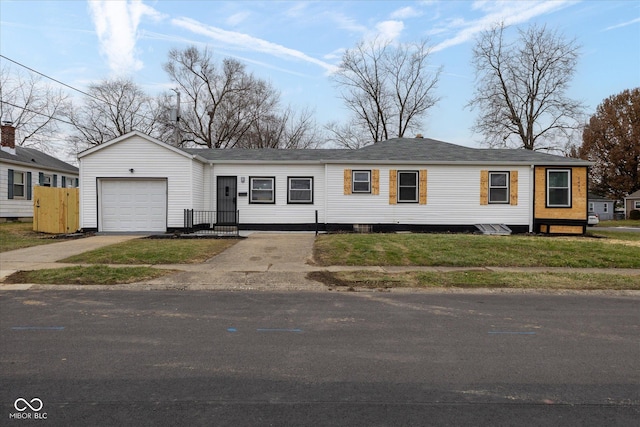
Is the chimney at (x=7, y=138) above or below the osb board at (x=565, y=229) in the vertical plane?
above

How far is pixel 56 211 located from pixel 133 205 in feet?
11.4

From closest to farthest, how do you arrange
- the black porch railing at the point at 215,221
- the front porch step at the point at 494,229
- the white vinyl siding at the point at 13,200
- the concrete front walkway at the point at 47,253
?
the concrete front walkway at the point at 47,253 → the front porch step at the point at 494,229 → the black porch railing at the point at 215,221 → the white vinyl siding at the point at 13,200

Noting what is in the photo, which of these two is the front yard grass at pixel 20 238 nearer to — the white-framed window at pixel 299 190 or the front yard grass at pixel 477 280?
the white-framed window at pixel 299 190

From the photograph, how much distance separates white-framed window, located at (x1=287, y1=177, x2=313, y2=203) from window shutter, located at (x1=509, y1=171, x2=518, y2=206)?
29.3ft

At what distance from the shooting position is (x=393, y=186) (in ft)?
64.7

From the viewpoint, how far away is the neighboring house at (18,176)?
24969 mm

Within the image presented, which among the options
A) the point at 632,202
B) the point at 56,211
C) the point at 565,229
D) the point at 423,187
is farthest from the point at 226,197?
the point at 632,202

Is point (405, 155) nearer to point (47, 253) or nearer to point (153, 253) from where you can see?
point (153, 253)

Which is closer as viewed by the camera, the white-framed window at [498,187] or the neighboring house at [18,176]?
the white-framed window at [498,187]

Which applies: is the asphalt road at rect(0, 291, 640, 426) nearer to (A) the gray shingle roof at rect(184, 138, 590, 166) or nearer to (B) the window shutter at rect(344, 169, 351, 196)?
(B) the window shutter at rect(344, 169, 351, 196)

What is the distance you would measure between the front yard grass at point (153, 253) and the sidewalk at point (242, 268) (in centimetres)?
46

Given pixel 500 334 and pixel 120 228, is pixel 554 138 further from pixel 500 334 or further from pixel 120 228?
pixel 500 334

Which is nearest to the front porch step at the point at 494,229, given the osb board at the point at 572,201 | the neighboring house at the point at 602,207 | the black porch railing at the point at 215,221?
the osb board at the point at 572,201

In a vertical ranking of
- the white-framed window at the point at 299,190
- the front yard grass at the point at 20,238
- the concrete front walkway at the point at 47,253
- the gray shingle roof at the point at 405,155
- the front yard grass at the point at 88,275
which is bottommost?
the front yard grass at the point at 88,275
